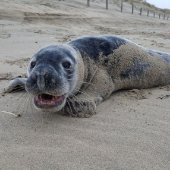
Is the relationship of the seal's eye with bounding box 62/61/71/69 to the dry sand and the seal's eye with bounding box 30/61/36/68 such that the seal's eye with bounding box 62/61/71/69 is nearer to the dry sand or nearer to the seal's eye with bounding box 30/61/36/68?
the seal's eye with bounding box 30/61/36/68

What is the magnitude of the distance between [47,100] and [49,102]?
0.03 metres

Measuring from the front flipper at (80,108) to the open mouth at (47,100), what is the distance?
0.22 metres

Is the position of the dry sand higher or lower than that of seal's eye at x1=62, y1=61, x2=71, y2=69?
lower

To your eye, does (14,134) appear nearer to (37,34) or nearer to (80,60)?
(80,60)

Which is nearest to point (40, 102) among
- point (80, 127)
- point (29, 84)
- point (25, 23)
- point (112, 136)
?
point (29, 84)

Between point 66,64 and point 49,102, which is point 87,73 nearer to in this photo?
point 66,64

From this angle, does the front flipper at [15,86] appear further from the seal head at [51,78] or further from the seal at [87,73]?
the seal head at [51,78]

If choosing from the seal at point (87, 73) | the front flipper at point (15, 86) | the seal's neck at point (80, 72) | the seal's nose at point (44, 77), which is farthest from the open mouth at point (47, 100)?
the front flipper at point (15, 86)

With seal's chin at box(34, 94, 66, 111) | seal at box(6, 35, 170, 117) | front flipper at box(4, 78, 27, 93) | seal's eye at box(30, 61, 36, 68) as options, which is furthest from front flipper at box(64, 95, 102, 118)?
front flipper at box(4, 78, 27, 93)

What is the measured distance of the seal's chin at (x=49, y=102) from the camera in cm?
311

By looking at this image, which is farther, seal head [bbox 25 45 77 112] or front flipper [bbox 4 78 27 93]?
front flipper [bbox 4 78 27 93]

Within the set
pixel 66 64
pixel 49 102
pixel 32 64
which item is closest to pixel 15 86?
pixel 32 64

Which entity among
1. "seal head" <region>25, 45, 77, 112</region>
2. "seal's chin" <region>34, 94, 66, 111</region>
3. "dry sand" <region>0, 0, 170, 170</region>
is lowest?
"dry sand" <region>0, 0, 170, 170</region>

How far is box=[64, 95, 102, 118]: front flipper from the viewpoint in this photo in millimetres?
3416
